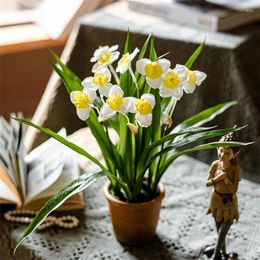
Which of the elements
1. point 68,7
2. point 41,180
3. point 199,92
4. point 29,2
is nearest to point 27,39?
point 68,7

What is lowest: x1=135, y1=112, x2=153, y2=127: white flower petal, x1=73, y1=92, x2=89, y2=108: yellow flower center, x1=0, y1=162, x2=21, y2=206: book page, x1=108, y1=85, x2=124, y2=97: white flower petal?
x1=0, y1=162, x2=21, y2=206: book page

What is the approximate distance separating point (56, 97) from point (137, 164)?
0.61 m

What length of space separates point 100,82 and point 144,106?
0.32 feet

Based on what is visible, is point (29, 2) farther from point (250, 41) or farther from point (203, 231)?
point (203, 231)

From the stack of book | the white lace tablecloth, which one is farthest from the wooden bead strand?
the stack of book

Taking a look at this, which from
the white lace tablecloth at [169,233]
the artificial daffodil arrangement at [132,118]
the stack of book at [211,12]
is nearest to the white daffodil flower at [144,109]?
the artificial daffodil arrangement at [132,118]

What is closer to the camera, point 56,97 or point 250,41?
point 250,41

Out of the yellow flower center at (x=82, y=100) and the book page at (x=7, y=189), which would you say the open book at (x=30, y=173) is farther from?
the yellow flower center at (x=82, y=100)

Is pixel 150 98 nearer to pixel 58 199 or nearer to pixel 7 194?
pixel 58 199

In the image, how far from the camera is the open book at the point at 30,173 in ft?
3.80

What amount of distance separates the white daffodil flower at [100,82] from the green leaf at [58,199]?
14cm

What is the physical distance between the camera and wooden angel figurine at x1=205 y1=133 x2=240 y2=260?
94cm

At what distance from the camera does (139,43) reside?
1514 mm

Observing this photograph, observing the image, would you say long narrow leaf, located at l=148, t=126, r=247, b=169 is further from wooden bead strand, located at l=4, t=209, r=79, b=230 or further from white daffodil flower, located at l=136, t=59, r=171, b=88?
wooden bead strand, located at l=4, t=209, r=79, b=230
